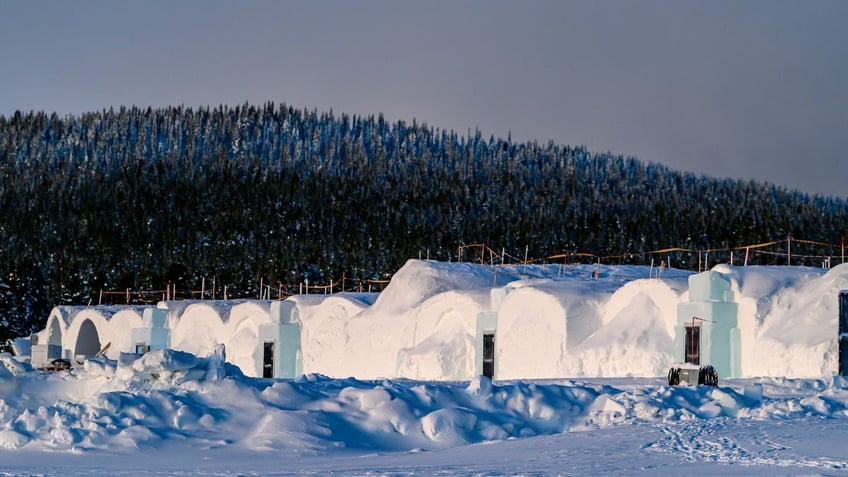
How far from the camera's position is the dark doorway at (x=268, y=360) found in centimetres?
3080

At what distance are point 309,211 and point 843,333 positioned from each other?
95.4m

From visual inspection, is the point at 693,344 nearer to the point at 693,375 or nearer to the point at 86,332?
the point at 693,375

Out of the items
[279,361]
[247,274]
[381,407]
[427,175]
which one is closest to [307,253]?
[247,274]

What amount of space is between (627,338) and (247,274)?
65.9 metres

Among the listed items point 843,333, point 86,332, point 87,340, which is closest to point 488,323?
point 843,333

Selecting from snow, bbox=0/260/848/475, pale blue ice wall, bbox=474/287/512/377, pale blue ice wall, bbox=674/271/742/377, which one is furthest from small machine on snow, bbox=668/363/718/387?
pale blue ice wall, bbox=474/287/512/377

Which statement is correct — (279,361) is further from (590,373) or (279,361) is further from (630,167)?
(630,167)

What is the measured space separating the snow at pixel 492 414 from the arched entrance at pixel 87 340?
87.1ft

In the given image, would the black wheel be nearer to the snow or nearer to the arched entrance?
the snow

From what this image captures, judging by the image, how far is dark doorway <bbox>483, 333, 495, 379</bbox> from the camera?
2470 cm

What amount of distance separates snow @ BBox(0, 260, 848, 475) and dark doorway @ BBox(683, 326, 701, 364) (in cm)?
78

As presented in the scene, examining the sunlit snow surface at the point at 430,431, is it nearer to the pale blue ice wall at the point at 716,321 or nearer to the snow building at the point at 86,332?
the pale blue ice wall at the point at 716,321

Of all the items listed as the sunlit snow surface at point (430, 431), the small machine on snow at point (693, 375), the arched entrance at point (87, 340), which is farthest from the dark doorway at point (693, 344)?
the arched entrance at point (87, 340)

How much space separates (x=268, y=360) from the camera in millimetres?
31281
